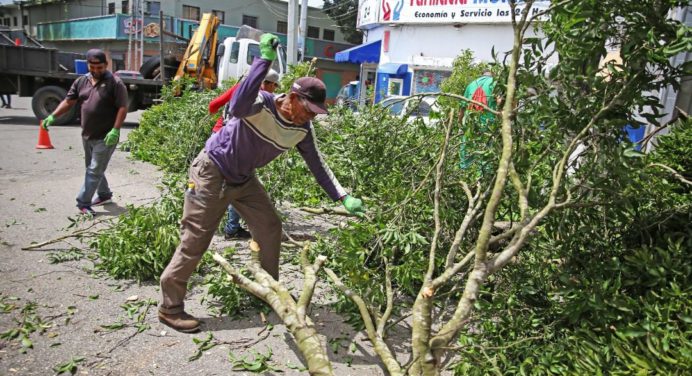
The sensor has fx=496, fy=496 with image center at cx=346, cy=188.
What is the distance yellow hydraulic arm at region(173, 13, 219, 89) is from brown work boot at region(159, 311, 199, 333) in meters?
11.8

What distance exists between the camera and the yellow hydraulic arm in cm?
1435

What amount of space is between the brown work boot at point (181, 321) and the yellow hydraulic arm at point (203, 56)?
38.8ft

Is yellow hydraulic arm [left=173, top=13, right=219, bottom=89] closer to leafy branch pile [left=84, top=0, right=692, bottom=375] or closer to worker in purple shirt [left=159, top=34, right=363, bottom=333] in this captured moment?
worker in purple shirt [left=159, top=34, right=363, bottom=333]

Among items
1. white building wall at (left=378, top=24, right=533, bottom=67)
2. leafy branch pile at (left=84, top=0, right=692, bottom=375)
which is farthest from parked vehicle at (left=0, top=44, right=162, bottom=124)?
leafy branch pile at (left=84, top=0, right=692, bottom=375)

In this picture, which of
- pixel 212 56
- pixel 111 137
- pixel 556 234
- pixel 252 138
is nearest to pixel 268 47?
pixel 252 138

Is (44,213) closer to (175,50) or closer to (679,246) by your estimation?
(679,246)

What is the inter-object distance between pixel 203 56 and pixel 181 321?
12.5 meters

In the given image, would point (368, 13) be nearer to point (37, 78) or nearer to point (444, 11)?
point (444, 11)

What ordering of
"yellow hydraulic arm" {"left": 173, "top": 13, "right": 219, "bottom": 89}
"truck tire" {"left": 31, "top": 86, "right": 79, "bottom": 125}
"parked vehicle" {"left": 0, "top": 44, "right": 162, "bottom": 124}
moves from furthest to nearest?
"yellow hydraulic arm" {"left": 173, "top": 13, "right": 219, "bottom": 89}
"truck tire" {"left": 31, "top": 86, "right": 79, "bottom": 125}
"parked vehicle" {"left": 0, "top": 44, "right": 162, "bottom": 124}

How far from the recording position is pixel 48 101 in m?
13.5

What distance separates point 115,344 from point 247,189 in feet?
4.28

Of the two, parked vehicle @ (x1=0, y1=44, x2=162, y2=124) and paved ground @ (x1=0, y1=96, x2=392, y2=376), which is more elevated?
parked vehicle @ (x1=0, y1=44, x2=162, y2=124)

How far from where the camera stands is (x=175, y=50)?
53.7 ft

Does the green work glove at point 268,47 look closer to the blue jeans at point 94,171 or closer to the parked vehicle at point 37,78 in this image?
the blue jeans at point 94,171
